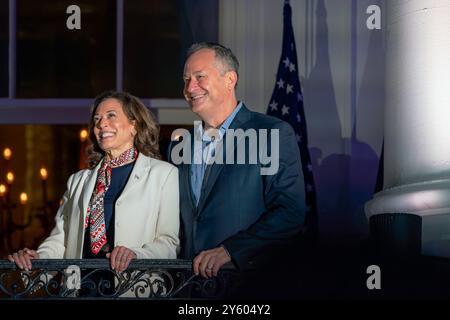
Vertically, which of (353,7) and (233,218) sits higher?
(353,7)

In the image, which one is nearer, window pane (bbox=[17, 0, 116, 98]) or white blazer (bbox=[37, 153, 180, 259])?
white blazer (bbox=[37, 153, 180, 259])

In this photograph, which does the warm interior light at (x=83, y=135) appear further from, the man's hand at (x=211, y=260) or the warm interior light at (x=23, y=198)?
the man's hand at (x=211, y=260)

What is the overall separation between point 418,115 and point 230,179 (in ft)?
4.62

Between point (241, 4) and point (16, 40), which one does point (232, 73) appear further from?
point (16, 40)

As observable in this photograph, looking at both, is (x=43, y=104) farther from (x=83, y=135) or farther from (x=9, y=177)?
(x=9, y=177)

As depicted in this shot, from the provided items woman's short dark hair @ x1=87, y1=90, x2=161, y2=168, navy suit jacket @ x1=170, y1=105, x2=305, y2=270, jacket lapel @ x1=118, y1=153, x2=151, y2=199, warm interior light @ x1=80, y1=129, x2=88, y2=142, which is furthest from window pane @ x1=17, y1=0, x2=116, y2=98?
navy suit jacket @ x1=170, y1=105, x2=305, y2=270

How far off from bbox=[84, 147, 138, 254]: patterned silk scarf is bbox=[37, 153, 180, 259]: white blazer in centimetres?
3

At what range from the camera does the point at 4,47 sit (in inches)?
350

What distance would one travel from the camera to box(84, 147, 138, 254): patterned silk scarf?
6.19 meters

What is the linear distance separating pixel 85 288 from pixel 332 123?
2.60 m

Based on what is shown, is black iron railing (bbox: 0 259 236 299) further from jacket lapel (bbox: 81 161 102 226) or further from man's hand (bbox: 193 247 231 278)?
jacket lapel (bbox: 81 161 102 226)

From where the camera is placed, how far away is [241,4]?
8.59 metres

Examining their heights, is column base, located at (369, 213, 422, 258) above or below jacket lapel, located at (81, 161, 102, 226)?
below
